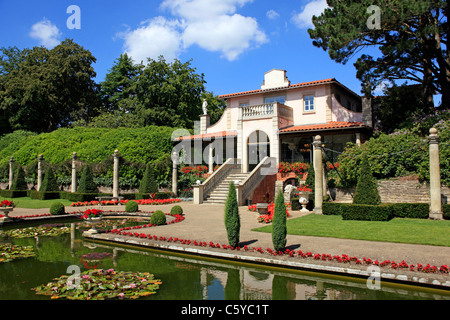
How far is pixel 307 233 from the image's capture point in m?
11.2

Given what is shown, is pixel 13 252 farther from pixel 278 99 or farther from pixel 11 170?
pixel 11 170

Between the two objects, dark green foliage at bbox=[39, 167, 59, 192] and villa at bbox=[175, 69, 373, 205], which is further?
dark green foliage at bbox=[39, 167, 59, 192]

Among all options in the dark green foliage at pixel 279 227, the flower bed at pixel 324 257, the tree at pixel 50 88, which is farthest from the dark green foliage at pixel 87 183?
the tree at pixel 50 88

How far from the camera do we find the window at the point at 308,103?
82.8ft

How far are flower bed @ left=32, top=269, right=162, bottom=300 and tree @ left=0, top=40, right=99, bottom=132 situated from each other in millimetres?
39613

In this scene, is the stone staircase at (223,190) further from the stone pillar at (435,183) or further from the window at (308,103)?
the stone pillar at (435,183)

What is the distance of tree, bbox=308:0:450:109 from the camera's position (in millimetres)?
16109

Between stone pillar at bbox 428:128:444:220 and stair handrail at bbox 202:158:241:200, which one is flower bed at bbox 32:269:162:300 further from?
stair handrail at bbox 202:158:241:200

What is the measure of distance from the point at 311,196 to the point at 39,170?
75.8 ft

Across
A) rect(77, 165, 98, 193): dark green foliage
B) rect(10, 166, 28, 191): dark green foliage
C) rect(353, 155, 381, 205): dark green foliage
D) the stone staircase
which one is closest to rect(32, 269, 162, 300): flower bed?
rect(353, 155, 381, 205): dark green foliage

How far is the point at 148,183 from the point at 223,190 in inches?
231

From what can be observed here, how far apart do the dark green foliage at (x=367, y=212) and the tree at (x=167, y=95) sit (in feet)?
84.9
